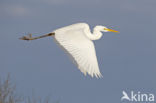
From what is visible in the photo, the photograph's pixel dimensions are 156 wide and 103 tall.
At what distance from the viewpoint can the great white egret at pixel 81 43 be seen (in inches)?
639

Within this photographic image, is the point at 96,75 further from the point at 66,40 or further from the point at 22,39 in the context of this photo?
the point at 22,39

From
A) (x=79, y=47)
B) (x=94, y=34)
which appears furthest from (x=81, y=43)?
(x=94, y=34)

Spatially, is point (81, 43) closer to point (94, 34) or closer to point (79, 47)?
point (79, 47)

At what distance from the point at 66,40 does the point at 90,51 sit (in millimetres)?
686

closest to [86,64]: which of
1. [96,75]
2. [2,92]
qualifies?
[96,75]

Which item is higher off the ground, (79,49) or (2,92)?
(79,49)

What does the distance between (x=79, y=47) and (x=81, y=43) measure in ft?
0.81

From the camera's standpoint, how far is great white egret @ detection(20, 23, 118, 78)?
1622 centimetres

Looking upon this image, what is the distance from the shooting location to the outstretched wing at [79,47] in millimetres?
16203

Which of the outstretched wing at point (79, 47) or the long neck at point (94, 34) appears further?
the long neck at point (94, 34)

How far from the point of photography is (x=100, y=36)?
57.3 feet

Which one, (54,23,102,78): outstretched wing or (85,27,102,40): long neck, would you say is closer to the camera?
(54,23,102,78): outstretched wing

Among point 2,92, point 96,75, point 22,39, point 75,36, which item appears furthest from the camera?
point 22,39

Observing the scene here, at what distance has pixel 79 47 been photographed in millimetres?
16656
